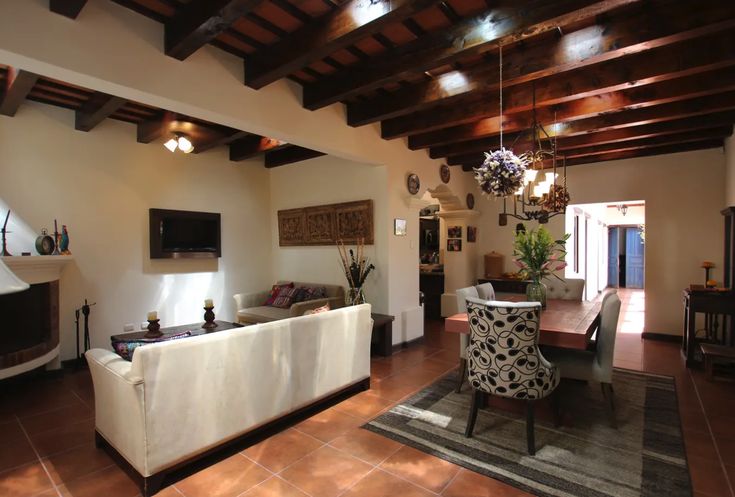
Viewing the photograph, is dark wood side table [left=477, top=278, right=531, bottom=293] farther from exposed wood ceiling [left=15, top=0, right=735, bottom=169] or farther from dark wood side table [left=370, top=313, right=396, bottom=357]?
exposed wood ceiling [left=15, top=0, right=735, bottom=169]

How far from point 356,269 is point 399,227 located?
2.66 feet

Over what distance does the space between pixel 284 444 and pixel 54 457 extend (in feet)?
4.89

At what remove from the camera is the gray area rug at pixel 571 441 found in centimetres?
215

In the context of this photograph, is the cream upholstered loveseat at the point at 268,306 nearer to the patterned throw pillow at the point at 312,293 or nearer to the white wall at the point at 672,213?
the patterned throw pillow at the point at 312,293

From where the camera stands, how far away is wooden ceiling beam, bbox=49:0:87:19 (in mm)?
2107

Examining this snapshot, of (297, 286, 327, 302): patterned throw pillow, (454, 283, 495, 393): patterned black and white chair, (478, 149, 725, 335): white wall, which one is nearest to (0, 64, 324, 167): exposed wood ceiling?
(297, 286, 327, 302): patterned throw pillow

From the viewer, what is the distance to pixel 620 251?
11453mm

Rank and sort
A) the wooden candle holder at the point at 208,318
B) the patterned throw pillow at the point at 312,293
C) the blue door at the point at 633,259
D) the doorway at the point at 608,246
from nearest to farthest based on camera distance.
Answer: the wooden candle holder at the point at 208,318
the patterned throw pillow at the point at 312,293
the doorway at the point at 608,246
the blue door at the point at 633,259

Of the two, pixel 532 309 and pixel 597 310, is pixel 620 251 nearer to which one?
pixel 597 310

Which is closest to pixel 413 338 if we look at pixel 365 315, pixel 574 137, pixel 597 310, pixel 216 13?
pixel 365 315

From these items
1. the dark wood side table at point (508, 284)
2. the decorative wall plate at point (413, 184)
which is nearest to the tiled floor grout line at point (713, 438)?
the dark wood side table at point (508, 284)

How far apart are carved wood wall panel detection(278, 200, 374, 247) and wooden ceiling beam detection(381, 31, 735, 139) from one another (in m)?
1.28

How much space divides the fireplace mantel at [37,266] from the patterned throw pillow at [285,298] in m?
2.48

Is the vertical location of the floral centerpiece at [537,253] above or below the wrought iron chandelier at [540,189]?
below
